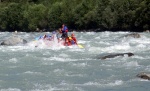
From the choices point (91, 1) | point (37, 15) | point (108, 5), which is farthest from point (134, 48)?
point (37, 15)

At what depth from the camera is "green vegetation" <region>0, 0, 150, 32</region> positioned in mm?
52375

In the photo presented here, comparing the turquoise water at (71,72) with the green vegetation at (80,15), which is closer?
the turquoise water at (71,72)

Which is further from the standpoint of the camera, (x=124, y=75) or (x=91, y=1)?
(x=91, y=1)

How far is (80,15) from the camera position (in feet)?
201

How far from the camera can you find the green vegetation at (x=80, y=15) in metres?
52.4

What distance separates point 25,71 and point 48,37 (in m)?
13.3

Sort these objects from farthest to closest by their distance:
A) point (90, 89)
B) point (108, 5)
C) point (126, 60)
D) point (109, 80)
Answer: point (108, 5) < point (126, 60) < point (109, 80) < point (90, 89)

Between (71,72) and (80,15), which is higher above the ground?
(71,72)


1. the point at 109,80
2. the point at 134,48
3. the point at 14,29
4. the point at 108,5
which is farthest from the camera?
the point at 14,29

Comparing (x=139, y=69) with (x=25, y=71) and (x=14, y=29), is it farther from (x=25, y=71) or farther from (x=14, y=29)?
(x=14, y=29)

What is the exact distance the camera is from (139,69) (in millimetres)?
18391

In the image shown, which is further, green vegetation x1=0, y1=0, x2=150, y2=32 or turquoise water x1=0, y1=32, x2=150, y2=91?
green vegetation x1=0, y1=0, x2=150, y2=32

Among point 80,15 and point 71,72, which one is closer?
point 71,72

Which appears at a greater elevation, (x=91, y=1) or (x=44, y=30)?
(x=91, y=1)
